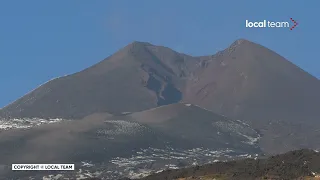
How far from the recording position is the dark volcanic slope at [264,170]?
107 metres

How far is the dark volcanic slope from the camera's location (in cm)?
10712

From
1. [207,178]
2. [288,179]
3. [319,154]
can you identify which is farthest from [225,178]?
[319,154]

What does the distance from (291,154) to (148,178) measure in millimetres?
27536

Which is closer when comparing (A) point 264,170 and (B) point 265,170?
(A) point 264,170

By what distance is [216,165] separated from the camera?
12825 centimetres

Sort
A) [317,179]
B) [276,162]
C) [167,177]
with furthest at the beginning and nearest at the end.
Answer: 1. [167,177]
2. [276,162]
3. [317,179]

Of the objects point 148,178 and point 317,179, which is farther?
point 148,178

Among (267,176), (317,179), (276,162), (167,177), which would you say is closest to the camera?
(317,179)

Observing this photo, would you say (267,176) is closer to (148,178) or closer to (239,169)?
(239,169)

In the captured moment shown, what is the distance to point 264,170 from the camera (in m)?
110

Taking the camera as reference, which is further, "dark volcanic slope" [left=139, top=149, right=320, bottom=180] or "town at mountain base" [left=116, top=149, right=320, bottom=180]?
"dark volcanic slope" [left=139, top=149, right=320, bottom=180]

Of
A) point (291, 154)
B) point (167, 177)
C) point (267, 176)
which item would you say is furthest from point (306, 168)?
point (167, 177)

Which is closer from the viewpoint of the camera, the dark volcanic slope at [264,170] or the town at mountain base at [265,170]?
the town at mountain base at [265,170]

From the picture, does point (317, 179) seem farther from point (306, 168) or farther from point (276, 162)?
point (276, 162)
